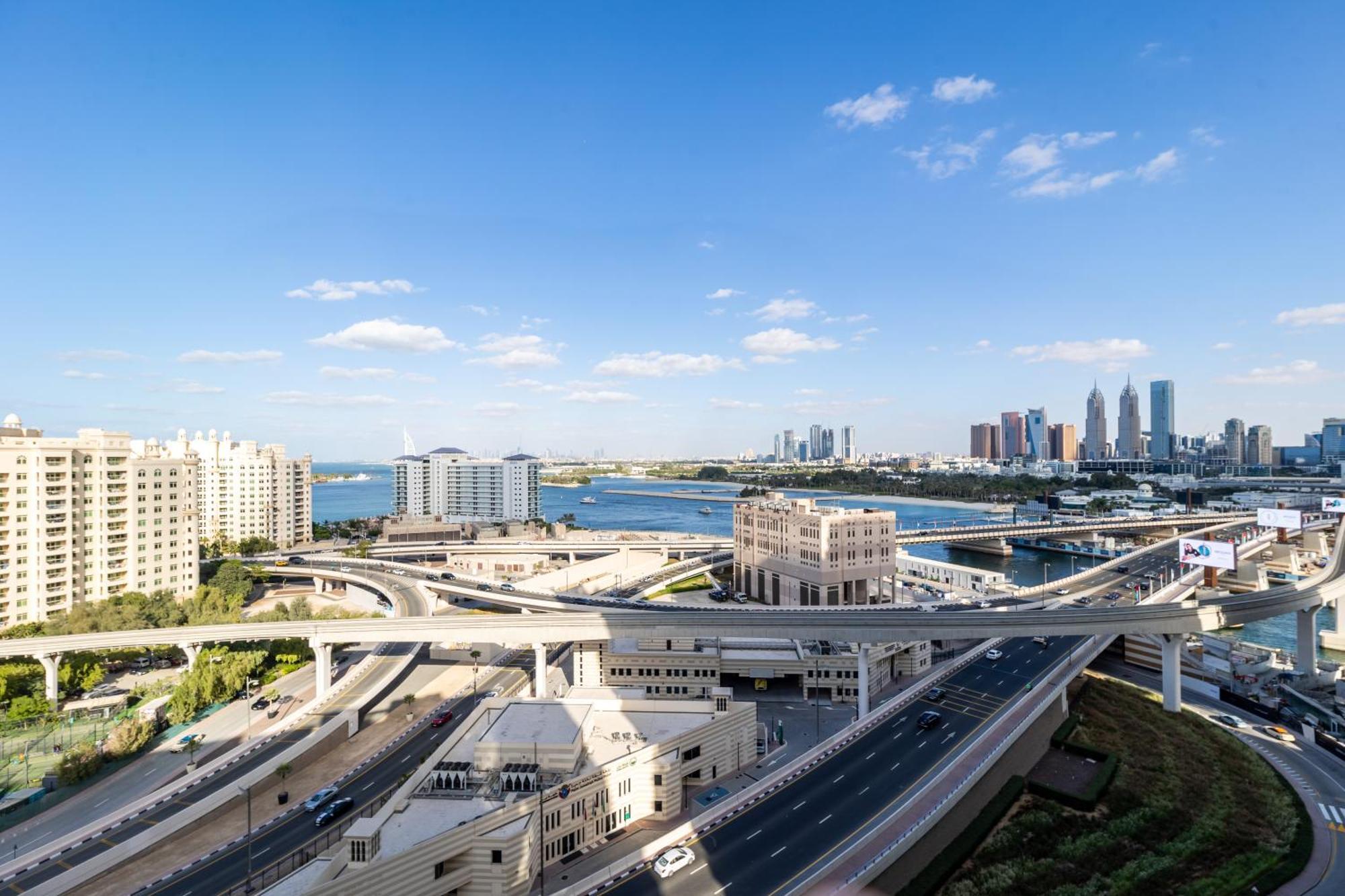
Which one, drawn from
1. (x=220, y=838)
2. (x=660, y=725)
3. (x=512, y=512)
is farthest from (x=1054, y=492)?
(x=220, y=838)

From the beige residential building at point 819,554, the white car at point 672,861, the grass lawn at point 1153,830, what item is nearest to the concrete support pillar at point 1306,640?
the grass lawn at point 1153,830

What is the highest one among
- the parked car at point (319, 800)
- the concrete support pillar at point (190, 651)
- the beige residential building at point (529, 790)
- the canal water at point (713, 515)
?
the beige residential building at point (529, 790)

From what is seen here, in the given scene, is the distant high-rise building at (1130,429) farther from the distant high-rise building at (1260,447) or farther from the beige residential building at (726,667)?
the beige residential building at (726,667)

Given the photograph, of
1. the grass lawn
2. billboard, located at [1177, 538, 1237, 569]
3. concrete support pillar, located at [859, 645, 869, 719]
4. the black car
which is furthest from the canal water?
the black car

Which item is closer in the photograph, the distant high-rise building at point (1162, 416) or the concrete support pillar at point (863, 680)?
the concrete support pillar at point (863, 680)

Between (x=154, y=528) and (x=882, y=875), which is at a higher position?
(x=154, y=528)

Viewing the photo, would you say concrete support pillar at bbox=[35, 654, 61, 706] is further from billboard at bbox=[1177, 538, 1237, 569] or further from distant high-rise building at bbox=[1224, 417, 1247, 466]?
distant high-rise building at bbox=[1224, 417, 1247, 466]

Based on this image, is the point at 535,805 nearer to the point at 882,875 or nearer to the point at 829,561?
the point at 882,875
